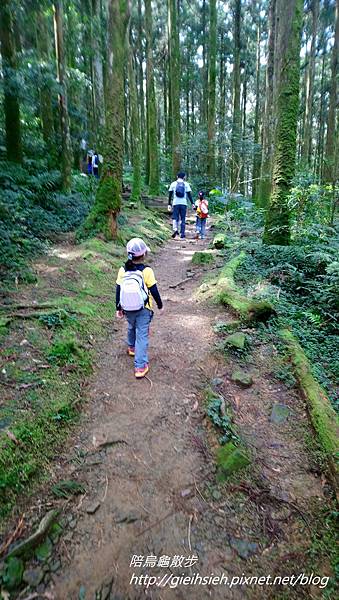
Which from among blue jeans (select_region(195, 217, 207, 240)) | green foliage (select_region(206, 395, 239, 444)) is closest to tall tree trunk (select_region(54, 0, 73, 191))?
blue jeans (select_region(195, 217, 207, 240))

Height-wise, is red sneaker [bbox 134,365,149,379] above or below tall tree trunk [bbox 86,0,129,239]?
below

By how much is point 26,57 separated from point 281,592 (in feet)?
42.7

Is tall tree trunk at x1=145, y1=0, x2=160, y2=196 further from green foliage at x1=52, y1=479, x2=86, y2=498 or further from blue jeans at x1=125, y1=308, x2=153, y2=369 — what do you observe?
green foliage at x1=52, y1=479, x2=86, y2=498

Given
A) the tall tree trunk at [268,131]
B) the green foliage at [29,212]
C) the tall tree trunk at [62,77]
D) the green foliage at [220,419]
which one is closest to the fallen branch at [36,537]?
the green foliage at [220,419]

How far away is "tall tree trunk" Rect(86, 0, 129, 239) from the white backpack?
5.08 m

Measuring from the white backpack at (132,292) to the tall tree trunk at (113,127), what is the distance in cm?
508

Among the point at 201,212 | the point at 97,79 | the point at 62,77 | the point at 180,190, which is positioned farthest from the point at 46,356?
the point at 97,79

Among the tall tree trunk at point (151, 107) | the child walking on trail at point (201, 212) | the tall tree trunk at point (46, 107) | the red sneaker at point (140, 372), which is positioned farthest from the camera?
the tall tree trunk at point (151, 107)

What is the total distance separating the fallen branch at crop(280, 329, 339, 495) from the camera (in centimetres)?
312

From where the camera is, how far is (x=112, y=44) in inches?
341

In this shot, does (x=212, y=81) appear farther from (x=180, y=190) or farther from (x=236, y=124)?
(x=180, y=190)

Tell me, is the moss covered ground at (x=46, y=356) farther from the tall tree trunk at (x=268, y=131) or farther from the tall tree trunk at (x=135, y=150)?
the tall tree trunk at (x=268, y=131)

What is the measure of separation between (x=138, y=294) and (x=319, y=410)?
2314 millimetres

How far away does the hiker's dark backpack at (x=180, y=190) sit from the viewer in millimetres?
11656
